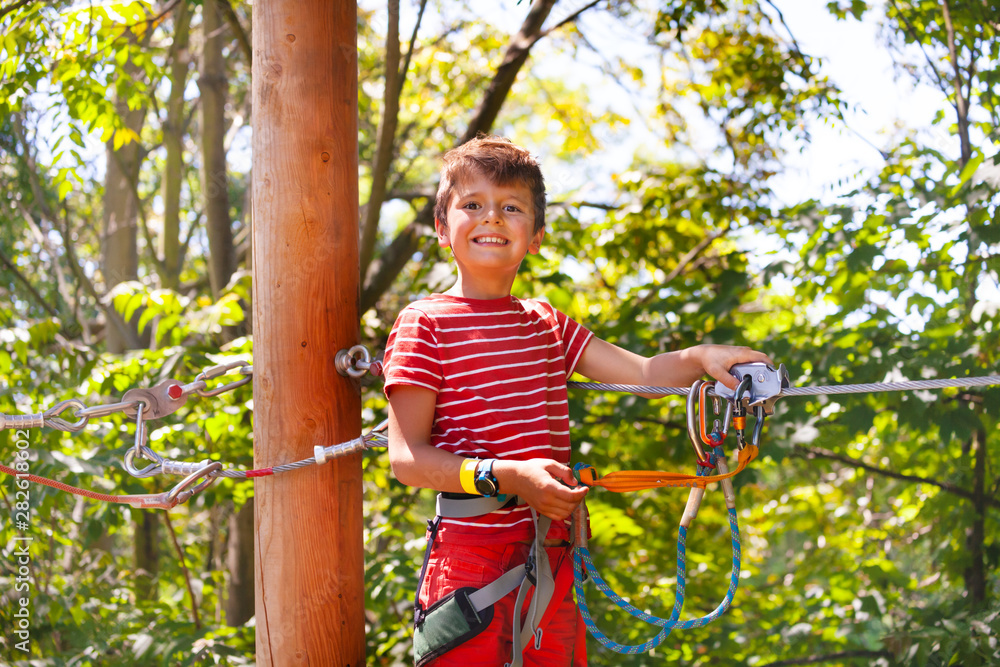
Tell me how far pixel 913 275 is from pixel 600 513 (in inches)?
63.4

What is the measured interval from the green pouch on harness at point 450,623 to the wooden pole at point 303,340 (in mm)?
308

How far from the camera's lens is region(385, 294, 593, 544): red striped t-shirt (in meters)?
1.57

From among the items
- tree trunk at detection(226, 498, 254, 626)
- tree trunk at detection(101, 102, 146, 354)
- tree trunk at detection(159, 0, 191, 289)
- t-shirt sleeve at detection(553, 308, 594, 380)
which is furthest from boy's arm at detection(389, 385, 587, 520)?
tree trunk at detection(101, 102, 146, 354)

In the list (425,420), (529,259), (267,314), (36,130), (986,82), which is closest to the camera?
(425,420)

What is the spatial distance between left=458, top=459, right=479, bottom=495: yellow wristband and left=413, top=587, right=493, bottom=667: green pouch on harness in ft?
0.89

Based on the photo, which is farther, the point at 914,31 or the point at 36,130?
the point at 36,130

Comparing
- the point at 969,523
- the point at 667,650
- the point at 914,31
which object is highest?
the point at 914,31

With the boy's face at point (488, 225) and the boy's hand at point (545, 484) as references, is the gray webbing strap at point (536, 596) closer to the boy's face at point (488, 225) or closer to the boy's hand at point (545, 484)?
the boy's hand at point (545, 484)

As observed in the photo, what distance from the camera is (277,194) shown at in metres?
1.79

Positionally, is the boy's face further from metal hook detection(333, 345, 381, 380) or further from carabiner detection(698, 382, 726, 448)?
carabiner detection(698, 382, 726, 448)

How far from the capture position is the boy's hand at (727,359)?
5.38 feet

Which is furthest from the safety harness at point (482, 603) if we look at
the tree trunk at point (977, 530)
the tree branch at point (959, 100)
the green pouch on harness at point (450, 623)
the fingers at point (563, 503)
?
the tree branch at point (959, 100)

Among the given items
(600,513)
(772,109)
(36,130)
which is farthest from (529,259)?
(36,130)

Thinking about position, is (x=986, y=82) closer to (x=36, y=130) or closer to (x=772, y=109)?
(x=772, y=109)
